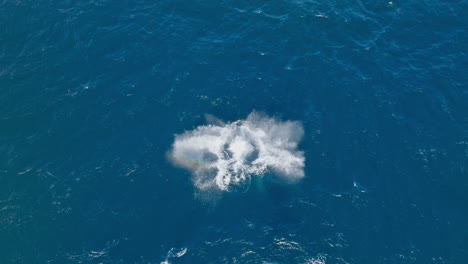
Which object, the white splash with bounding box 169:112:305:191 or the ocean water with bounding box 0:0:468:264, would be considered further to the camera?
the white splash with bounding box 169:112:305:191

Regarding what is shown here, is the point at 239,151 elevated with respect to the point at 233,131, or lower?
lower

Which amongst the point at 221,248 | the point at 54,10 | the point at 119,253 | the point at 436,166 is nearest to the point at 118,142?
the point at 119,253

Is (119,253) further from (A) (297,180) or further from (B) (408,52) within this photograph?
(B) (408,52)

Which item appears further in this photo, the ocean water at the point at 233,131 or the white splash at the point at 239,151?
the white splash at the point at 239,151

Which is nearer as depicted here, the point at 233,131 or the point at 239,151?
the point at 239,151
